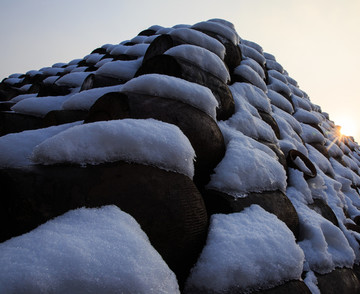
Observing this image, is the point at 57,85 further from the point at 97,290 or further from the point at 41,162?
the point at 97,290

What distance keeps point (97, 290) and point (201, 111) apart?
1042 millimetres

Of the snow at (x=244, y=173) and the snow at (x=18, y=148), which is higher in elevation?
the snow at (x=244, y=173)

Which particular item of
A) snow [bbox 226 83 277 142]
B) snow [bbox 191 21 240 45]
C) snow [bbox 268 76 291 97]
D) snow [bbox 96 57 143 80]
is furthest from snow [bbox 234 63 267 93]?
snow [bbox 96 57 143 80]

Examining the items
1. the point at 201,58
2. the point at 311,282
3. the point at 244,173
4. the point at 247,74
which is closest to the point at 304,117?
the point at 247,74

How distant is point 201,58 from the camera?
1.84 m

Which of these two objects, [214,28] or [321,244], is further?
[214,28]

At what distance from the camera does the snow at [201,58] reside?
177 cm

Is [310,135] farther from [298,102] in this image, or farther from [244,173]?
[244,173]

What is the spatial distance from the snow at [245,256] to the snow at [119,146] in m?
0.28

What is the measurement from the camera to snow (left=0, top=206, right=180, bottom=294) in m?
0.53

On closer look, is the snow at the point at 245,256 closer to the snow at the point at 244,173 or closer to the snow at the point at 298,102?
the snow at the point at 244,173

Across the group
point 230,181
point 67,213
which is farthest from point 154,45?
point 67,213

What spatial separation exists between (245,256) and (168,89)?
861mm

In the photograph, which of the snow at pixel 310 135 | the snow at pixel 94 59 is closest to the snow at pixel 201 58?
the snow at pixel 310 135
